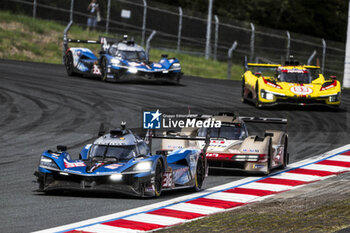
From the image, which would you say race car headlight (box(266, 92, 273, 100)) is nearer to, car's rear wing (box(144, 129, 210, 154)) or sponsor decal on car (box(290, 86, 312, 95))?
sponsor decal on car (box(290, 86, 312, 95))

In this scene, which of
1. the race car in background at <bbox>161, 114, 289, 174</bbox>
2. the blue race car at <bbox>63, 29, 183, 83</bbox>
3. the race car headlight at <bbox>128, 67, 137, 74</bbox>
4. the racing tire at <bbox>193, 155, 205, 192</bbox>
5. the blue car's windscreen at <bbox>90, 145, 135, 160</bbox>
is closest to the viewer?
the blue car's windscreen at <bbox>90, 145, 135, 160</bbox>

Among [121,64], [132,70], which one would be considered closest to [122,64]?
[121,64]

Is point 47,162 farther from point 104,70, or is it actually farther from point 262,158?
point 104,70

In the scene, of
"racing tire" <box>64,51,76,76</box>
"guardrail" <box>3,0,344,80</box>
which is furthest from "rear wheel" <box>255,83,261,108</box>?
"guardrail" <box>3,0,344,80</box>

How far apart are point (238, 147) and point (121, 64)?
14.3 metres

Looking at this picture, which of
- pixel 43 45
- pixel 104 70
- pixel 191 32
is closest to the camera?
pixel 104 70

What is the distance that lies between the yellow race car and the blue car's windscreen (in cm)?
1329

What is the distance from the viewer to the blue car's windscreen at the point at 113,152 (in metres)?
12.7

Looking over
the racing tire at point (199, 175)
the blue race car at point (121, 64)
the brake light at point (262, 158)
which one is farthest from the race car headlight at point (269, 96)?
the racing tire at point (199, 175)

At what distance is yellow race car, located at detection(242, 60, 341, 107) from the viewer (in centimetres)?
2550

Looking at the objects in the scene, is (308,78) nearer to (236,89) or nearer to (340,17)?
(236,89)

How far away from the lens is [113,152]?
1271 centimetres

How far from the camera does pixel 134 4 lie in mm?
40938

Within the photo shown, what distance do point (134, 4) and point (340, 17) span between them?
28.4m
